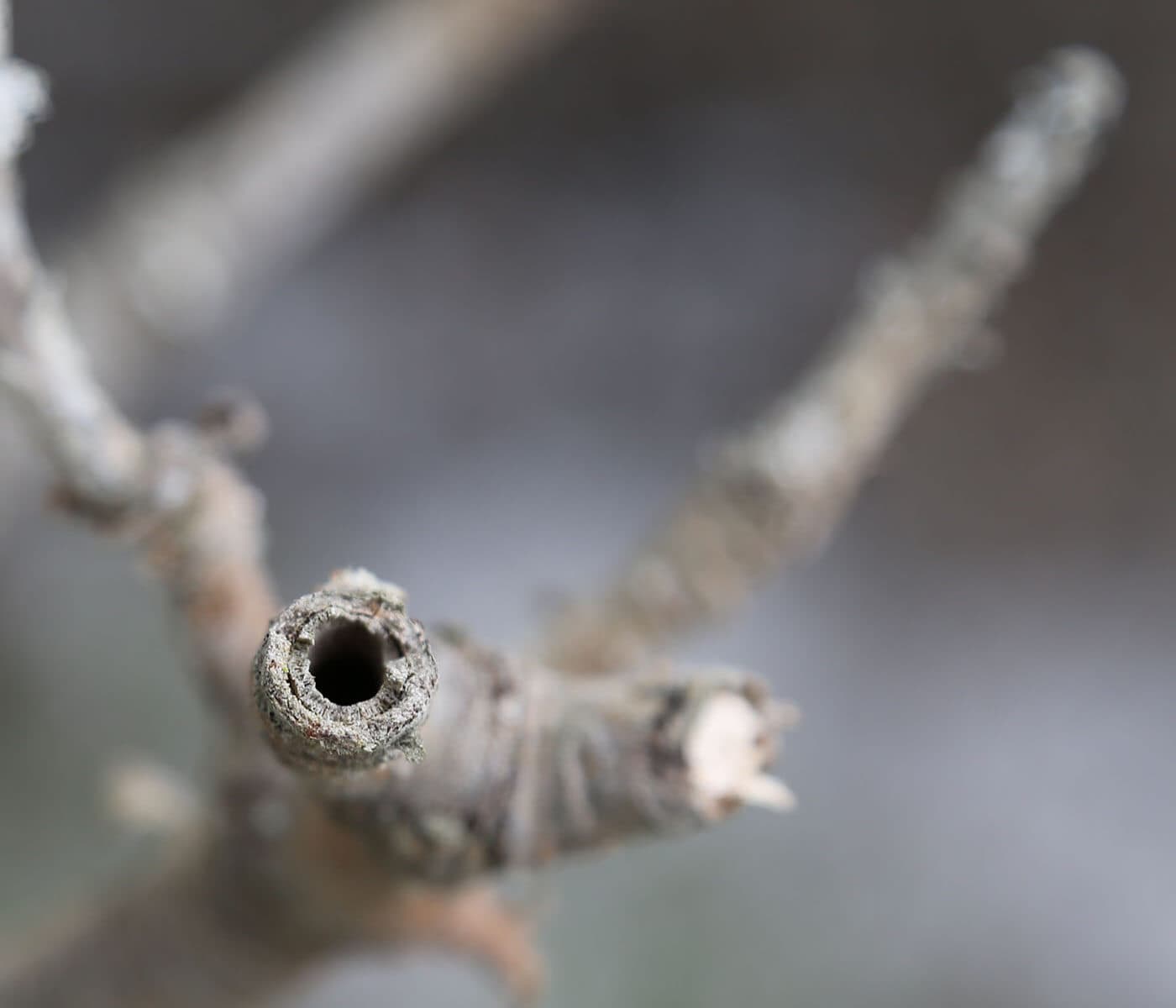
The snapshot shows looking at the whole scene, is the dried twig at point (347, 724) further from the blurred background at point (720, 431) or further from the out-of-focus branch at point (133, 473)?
the blurred background at point (720, 431)

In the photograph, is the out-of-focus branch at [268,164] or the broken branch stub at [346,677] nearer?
the broken branch stub at [346,677]

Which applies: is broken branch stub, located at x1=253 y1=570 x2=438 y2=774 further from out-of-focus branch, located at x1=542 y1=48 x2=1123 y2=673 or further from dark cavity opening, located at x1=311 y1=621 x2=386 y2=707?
out-of-focus branch, located at x1=542 y1=48 x2=1123 y2=673

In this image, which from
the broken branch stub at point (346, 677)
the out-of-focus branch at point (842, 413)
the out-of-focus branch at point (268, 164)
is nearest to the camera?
the broken branch stub at point (346, 677)

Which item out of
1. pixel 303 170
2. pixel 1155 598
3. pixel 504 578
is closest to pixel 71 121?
pixel 303 170

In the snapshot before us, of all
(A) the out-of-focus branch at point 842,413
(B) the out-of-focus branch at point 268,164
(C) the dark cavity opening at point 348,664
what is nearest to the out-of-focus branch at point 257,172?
(B) the out-of-focus branch at point 268,164

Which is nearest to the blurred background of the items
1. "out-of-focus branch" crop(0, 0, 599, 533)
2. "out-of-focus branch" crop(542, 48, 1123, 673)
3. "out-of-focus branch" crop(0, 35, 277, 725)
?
"out-of-focus branch" crop(0, 0, 599, 533)

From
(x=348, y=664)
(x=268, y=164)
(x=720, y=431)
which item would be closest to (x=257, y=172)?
(x=268, y=164)

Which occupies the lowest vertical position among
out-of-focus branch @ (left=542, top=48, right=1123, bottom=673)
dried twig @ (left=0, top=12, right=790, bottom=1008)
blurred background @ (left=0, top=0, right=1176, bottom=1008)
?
dried twig @ (left=0, top=12, right=790, bottom=1008)
